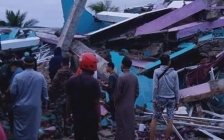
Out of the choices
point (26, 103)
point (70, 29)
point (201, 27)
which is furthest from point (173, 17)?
point (26, 103)

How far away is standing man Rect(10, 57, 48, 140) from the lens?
695 centimetres

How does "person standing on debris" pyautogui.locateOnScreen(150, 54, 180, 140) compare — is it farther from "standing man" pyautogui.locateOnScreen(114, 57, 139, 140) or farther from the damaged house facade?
the damaged house facade

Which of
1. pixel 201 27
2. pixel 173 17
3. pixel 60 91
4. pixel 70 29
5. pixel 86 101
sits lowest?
pixel 60 91

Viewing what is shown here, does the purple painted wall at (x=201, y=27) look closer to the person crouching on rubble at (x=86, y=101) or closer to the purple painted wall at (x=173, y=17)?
the purple painted wall at (x=173, y=17)

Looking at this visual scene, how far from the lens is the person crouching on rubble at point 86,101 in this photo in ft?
21.4

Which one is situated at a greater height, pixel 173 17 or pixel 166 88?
pixel 173 17

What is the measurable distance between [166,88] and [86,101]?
2.34 metres

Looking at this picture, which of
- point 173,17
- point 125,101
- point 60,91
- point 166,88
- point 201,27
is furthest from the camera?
point 173,17

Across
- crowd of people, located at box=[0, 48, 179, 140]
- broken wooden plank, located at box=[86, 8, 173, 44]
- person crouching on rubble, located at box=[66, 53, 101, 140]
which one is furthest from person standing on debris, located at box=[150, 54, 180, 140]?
broken wooden plank, located at box=[86, 8, 173, 44]

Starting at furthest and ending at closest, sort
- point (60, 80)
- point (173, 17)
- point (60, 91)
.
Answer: point (173, 17)
point (60, 91)
point (60, 80)

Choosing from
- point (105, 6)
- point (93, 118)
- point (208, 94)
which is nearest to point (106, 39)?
point (208, 94)

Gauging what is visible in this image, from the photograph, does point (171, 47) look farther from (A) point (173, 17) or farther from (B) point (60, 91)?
(B) point (60, 91)

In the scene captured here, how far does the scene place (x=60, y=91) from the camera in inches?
384

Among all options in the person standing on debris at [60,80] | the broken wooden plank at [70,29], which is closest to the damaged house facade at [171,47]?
the broken wooden plank at [70,29]
